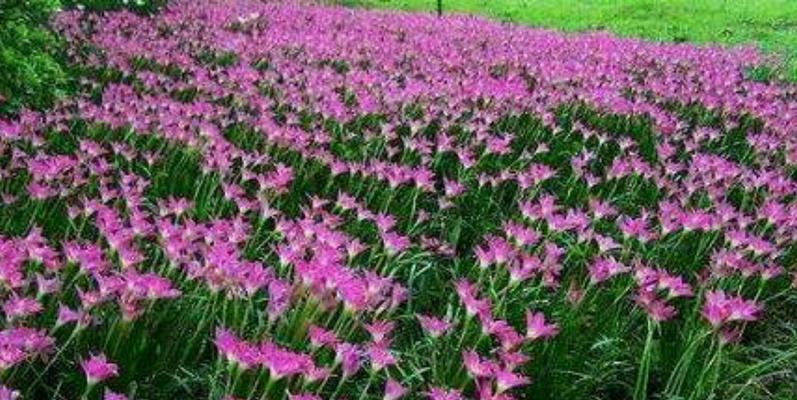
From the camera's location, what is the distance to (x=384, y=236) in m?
4.49

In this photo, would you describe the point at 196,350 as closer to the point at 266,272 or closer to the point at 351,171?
the point at 266,272

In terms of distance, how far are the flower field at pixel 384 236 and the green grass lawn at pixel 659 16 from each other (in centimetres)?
1288

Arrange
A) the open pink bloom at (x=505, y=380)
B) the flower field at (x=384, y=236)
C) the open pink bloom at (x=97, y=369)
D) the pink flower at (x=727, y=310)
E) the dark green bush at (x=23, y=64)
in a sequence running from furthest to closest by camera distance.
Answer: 1. the dark green bush at (x=23, y=64)
2. the pink flower at (x=727, y=310)
3. the flower field at (x=384, y=236)
4. the open pink bloom at (x=505, y=380)
5. the open pink bloom at (x=97, y=369)

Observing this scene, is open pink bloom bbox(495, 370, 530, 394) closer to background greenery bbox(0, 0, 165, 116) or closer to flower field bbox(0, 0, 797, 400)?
flower field bbox(0, 0, 797, 400)

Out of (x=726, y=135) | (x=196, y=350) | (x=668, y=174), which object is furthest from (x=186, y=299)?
(x=726, y=135)

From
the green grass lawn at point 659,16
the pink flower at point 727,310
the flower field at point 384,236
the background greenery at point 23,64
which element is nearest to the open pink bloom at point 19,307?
the flower field at point 384,236

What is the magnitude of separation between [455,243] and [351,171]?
924 millimetres

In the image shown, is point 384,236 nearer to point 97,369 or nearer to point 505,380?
point 505,380

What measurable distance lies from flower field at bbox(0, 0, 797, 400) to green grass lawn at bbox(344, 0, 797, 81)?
12883 millimetres

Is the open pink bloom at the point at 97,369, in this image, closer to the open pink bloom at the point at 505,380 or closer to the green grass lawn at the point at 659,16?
the open pink bloom at the point at 505,380

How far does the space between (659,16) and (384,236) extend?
84.7 feet

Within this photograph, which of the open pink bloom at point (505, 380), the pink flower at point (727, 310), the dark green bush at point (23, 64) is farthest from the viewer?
the dark green bush at point (23, 64)

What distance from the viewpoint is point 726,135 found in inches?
356

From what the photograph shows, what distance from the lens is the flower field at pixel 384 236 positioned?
3.49 m
